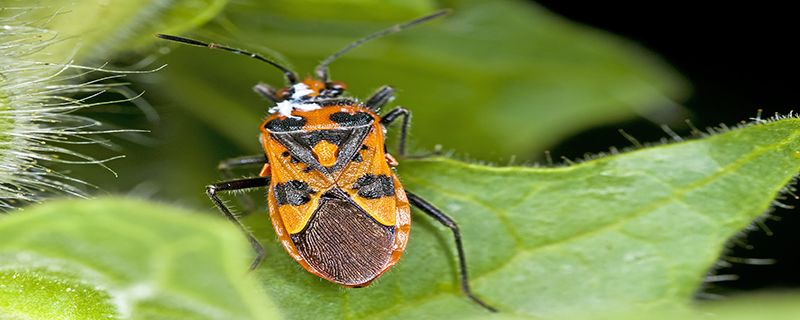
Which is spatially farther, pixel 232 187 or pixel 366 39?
pixel 366 39

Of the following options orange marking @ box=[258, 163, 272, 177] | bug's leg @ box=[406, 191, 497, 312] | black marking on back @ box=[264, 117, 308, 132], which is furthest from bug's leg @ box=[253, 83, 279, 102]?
bug's leg @ box=[406, 191, 497, 312]

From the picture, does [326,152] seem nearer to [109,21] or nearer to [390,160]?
[390,160]

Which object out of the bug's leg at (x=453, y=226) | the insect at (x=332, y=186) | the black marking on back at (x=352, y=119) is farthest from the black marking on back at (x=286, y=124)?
the bug's leg at (x=453, y=226)

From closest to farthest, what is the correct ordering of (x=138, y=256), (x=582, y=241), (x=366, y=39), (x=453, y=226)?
(x=138, y=256) → (x=582, y=241) → (x=453, y=226) → (x=366, y=39)

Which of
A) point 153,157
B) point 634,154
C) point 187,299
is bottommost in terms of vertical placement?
point 153,157

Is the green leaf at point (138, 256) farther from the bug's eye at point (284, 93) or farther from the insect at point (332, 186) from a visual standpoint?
the bug's eye at point (284, 93)

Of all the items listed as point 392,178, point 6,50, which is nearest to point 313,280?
point 392,178

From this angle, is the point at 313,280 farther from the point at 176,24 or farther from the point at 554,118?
the point at 554,118

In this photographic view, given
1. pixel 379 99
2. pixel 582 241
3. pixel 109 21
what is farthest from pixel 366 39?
pixel 582 241
